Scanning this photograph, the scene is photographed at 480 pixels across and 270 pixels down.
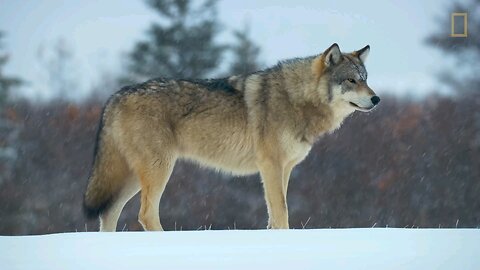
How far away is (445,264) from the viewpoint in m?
4.39

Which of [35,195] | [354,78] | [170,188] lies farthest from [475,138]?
[354,78]

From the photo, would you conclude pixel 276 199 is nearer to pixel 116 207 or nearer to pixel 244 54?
pixel 116 207

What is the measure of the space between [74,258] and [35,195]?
60.3 feet

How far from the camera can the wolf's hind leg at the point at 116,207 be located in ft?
25.4

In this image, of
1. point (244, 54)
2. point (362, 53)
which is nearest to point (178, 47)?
point (244, 54)

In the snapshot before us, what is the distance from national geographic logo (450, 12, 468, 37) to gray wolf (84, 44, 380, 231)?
678 inches

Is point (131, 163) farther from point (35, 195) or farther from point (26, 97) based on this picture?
point (26, 97)

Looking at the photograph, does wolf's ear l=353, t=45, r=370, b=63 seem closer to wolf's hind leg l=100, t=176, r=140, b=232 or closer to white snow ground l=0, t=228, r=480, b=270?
wolf's hind leg l=100, t=176, r=140, b=232

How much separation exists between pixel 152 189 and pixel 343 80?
2.19 metres

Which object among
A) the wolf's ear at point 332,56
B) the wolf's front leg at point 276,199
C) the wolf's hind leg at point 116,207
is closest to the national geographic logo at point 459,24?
the wolf's ear at point 332,56

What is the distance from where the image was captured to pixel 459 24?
24.1m

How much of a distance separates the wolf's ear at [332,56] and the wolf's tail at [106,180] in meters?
2.28

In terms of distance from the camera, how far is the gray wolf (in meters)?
7.58

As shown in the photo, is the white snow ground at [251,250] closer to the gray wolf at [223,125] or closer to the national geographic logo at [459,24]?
the gray wolf at [223,125]
